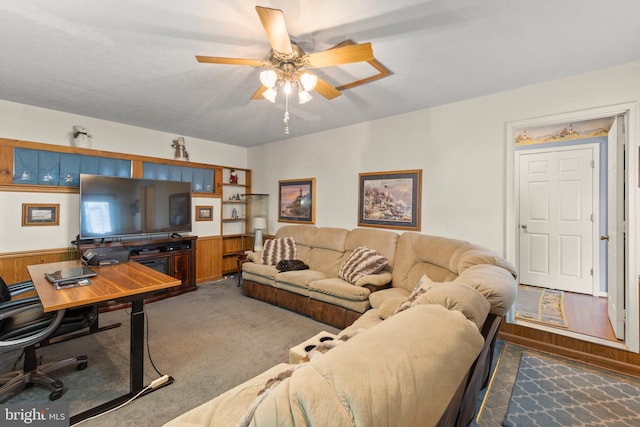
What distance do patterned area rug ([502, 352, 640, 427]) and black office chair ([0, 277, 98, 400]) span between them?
3.06 m

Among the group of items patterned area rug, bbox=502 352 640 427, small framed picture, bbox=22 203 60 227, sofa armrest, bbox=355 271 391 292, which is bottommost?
patterned area rug, bbox=502 352 640 427

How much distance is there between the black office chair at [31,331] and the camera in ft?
5.79

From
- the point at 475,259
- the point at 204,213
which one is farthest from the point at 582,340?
the point at 204,213

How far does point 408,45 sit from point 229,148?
420 centimetres

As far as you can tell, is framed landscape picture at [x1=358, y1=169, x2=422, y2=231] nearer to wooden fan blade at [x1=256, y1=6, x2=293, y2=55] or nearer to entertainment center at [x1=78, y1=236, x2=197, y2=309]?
wooden fan blade at [x1=256, y1=6, x2=293, y2=55]

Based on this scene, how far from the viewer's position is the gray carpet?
1930mm

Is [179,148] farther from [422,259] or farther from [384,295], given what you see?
[422,259]

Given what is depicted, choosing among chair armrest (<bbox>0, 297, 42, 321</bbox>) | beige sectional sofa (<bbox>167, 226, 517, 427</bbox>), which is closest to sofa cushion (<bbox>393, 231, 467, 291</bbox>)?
beige sectional sofa (<bbox>167, 226, 517, 427</bbox>)

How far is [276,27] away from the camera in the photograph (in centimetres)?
153

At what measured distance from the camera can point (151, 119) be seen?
3850 millimetres

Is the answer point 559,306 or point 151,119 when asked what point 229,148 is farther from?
point 559,306

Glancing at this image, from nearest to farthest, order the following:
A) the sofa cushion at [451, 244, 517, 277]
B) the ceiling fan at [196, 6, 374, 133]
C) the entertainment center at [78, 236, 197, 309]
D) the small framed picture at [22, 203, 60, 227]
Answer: the ceiling fan at [196, 6, 374, 133], the sofa cushion at [451, 244, 517, 277], the small framed picture at [22, 203, 60, 227], the entertainment center at [78, 236, 197, 309]

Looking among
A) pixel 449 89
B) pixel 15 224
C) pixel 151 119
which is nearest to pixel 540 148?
pixel 449 89

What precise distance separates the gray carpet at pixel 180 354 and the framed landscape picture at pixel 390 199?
5.21 feet
